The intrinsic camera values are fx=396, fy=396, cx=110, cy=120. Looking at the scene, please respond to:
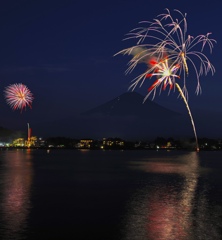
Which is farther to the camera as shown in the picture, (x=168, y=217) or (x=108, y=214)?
(x=108, y=214)

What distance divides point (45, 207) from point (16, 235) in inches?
285

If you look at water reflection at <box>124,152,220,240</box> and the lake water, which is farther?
the lake water

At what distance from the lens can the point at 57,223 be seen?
18.9 m

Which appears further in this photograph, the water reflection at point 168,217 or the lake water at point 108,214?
the lake water at point 108,214

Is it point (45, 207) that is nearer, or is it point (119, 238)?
point (119, 238)

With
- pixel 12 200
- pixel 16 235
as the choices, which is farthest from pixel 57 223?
pixel 12 200

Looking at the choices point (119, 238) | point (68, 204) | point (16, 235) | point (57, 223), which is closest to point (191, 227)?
point (119, 238)

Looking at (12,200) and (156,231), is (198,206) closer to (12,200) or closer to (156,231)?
(156,231)

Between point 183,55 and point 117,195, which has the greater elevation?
point 183,55

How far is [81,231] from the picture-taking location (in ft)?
56.4

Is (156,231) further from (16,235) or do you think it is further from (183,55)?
(183,55)

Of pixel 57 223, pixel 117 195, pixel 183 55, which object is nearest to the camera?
pixel 57 223

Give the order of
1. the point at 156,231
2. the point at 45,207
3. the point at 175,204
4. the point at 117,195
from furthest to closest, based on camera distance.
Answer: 1. the point at 117,195
2. the point at 175,204
3. the point at 45,207
4. the point at 156,231

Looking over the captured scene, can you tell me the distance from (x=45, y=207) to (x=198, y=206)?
942cm
